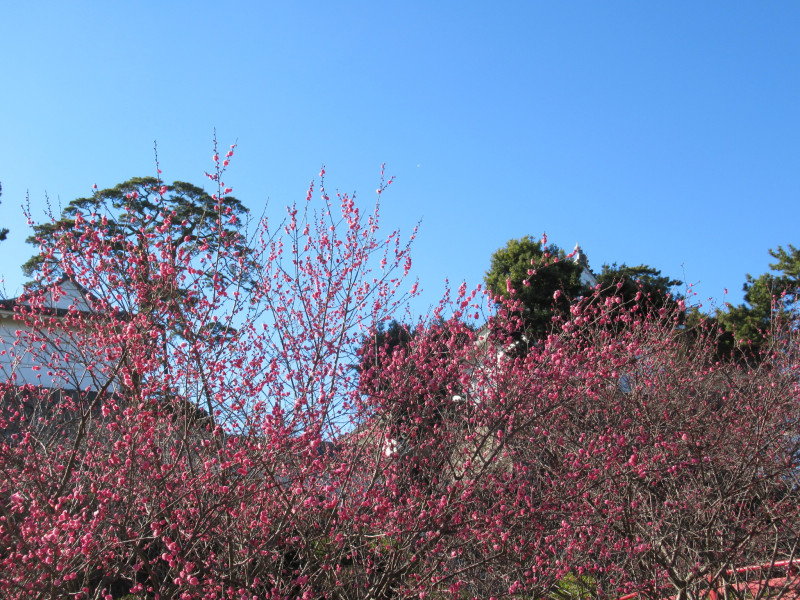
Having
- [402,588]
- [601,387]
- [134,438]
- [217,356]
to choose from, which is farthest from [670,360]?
[134,438]

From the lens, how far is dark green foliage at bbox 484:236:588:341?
14.4 meters

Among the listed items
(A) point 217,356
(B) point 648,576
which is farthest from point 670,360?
(A) point 217,356

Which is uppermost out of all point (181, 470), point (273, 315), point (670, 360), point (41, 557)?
point (273, 315)

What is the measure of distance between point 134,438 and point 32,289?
3523 millimetres

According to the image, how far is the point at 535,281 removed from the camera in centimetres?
1494

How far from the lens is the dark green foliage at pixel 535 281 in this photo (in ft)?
47.1

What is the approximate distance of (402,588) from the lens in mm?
4484

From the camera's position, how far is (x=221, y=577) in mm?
4004

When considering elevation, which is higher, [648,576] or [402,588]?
[402,588]

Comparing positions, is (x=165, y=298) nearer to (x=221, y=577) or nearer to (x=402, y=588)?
(x=221, y=577)

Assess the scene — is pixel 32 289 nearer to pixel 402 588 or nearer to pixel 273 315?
pixel 273 315

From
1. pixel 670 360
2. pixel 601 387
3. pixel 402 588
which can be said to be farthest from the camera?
pixel 670 360

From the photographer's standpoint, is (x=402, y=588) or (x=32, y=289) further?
(x=32, y=289)

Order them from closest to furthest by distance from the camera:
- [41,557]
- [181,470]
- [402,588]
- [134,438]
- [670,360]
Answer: [41,557] < [134,438] < [402,588] < [181,470] < [670,360]
